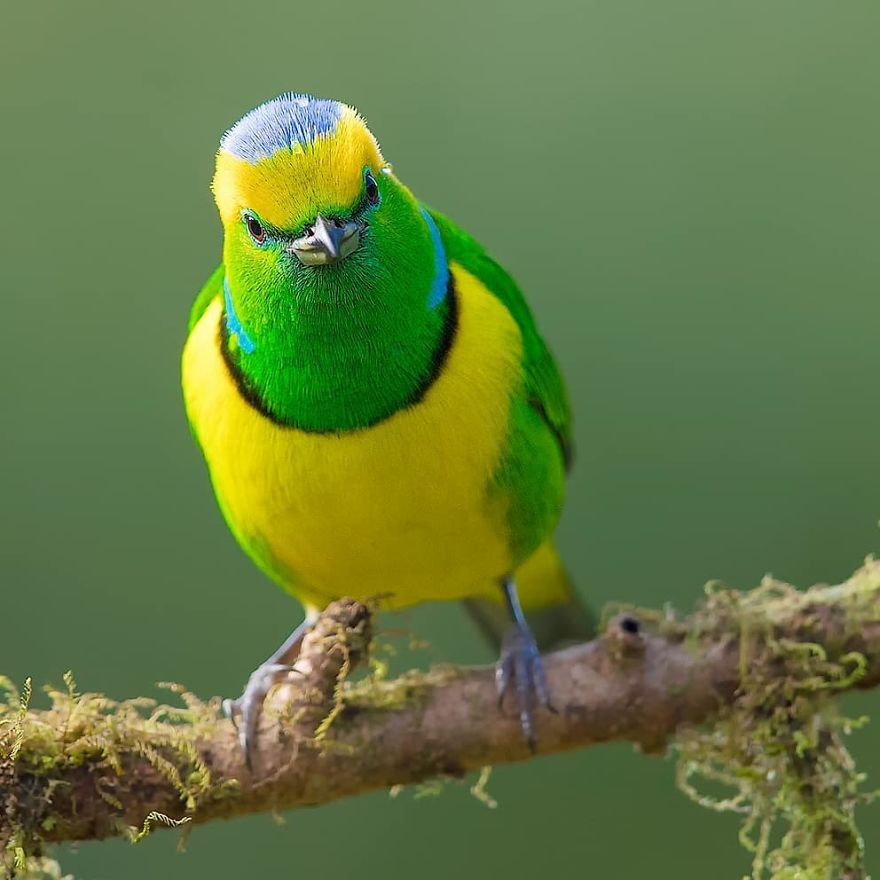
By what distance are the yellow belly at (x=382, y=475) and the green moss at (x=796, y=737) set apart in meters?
0.61

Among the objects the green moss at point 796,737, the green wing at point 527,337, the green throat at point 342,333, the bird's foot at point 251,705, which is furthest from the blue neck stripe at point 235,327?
the green moss at point 796,737

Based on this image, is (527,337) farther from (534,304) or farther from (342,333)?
(534,304)

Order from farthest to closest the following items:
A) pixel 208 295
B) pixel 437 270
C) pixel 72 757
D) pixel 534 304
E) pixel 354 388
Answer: pixel 534 304 → pixel 208 295 → pixel 437 270 → pixel 354 388 → pixel 72 757

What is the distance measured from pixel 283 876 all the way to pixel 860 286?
113 inches

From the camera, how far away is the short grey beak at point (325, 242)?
260cm

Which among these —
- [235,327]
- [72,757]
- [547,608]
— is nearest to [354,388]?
[235,327]

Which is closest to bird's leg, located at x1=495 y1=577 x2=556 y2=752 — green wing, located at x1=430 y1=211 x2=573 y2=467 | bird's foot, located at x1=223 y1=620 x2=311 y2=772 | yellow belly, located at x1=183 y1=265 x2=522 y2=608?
yellow belly, located at x1=183 y1=265 x2=522 y2=608

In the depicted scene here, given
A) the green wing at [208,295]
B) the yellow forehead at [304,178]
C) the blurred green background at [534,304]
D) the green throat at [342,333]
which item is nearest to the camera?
the yellow forehead at [304,178]

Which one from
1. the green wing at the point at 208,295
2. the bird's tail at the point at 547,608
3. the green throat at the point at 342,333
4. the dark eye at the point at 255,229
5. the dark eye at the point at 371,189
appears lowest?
the bird's tail at the point at 547,608

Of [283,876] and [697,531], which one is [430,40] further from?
[283,876]

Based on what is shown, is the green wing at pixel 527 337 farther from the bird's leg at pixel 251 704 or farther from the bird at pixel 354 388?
the bird's leg at pixel 251 704

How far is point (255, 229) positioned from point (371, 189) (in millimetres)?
241

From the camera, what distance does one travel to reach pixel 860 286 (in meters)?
4.96

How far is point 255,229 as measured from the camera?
271 centimetres
